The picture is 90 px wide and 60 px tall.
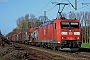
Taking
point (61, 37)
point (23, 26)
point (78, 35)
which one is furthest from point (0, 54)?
point (23, 26)

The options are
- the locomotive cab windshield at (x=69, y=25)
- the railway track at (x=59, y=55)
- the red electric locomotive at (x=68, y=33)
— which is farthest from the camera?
the locomotive cab windshield at (x=69, y=25)

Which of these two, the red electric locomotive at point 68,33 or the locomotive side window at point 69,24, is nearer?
the red electric locomotive at point 68,33

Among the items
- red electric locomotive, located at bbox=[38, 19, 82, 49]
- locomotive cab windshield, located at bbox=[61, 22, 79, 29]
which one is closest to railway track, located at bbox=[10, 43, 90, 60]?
red electric locomotive, located at bbox=[38, 19, 82, 49]

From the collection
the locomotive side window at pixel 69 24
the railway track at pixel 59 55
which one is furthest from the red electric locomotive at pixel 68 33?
the railway track at pixel 59 55

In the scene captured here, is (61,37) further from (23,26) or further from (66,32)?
(23,26)

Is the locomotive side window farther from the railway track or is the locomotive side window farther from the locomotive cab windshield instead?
the railway track

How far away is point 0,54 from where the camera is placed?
17.2 m

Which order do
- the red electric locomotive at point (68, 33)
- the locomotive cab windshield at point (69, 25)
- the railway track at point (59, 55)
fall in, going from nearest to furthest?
the railway track at point (59, 55), the red electric locomotive at point (68, 33), the locomotive cab windshield at point (69, 25)

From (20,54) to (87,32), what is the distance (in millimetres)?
69344

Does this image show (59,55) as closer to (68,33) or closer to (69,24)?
(68,33)

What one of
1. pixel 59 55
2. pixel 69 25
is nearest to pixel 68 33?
pixel 69 25

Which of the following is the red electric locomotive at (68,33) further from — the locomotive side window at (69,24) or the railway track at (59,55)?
the railway track at (59,55)

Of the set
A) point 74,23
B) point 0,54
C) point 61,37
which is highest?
point 74,23

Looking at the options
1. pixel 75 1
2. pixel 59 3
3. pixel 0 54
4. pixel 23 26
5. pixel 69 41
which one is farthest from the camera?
pixel 23 26
